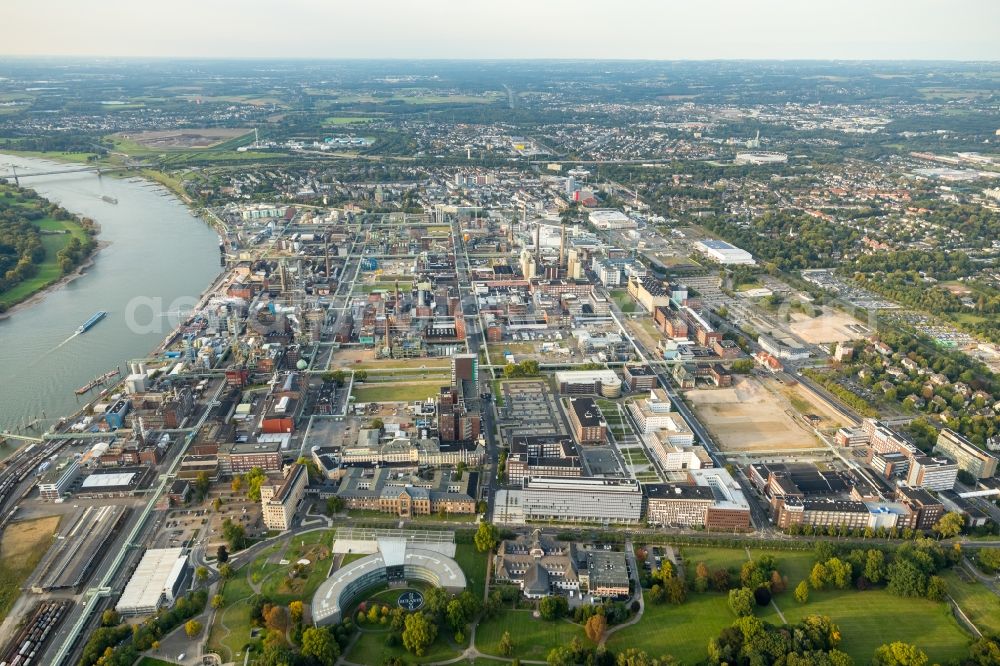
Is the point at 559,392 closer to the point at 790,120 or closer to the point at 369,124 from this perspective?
the point at 369,124

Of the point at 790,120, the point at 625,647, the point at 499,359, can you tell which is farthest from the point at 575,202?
the point at 790,120

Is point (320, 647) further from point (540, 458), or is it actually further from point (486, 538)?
point (540, 458)

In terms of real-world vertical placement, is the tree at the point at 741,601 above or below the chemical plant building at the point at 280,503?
below

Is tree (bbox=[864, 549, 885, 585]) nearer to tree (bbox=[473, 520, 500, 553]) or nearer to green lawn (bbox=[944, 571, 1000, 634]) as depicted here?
green lawn (bbox=[944, 571, 1000, 634])

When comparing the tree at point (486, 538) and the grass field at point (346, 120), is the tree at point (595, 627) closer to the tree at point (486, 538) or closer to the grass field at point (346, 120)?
the tree at point (486, 538)

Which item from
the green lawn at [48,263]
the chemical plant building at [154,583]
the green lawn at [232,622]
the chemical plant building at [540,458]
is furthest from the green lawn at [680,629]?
the green lawn at [48,263]

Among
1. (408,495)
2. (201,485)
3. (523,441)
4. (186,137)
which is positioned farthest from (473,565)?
(186,137)
